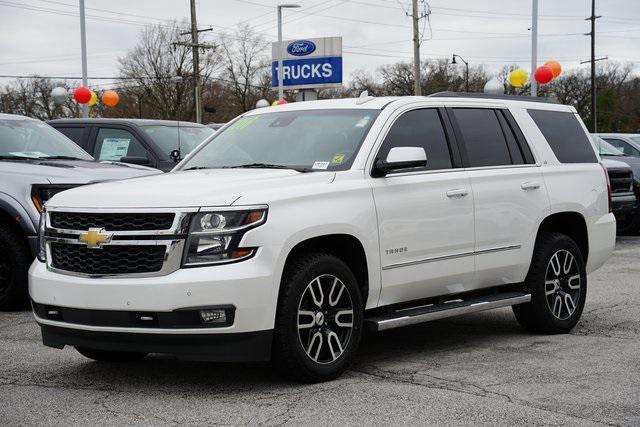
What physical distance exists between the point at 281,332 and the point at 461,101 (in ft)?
8.84

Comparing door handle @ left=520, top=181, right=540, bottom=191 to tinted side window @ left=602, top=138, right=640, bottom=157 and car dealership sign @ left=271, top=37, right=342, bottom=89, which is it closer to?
tinted side window @ left=602, top=138, right=640, bottom=157

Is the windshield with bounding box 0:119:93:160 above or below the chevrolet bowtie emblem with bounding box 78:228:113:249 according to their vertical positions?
above

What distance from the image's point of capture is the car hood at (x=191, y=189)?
5.56 m

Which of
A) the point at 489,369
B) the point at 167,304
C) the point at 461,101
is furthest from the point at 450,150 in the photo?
the point at 167,304

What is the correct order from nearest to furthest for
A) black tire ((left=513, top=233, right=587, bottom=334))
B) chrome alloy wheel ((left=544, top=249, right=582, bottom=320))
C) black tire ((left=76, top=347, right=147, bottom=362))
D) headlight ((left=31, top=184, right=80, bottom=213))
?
black tire ((left=76, top=347, right=147, bottom=362)) → black tire ((left=513, top=233, right=587, bottom=334)) → chrome alloy wheel ((left=544, top=249, right=582, bottom=320)) → headlight ((left=31, top=184, right=80, bottom=213))

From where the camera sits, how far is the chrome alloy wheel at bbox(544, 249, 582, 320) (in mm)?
7742

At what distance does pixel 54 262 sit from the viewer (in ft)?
19.7

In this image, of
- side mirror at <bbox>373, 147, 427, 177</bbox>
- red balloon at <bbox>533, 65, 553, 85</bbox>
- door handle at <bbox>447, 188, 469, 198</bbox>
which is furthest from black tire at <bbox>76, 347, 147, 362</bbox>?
red balloon at <bbox>533, 65, 553, 85</bbox>

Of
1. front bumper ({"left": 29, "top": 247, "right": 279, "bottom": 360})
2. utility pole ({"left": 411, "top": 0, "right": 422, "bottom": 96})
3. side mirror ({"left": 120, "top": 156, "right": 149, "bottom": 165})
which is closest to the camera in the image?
front bumper ({"left": 29, "top": 247, "right": 279, "bottom": 360})

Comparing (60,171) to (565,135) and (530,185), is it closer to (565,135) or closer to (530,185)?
(530,185)

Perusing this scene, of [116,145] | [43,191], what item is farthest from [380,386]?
[116,145]

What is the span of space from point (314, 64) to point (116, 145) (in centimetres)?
4133

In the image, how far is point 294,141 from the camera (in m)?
6.77

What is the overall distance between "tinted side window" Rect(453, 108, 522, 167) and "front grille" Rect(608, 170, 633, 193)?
8.68 meters
